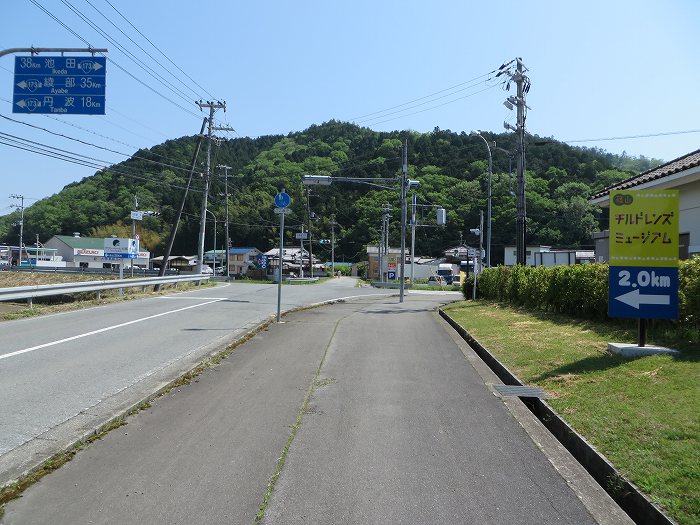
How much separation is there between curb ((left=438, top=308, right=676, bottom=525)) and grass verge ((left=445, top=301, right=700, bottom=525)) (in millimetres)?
66

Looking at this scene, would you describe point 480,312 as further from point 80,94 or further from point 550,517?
point 550,517

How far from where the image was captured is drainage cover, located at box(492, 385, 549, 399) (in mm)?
7195

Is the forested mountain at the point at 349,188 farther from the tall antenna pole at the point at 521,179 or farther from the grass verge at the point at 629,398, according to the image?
the grass verge at the point at 629,398

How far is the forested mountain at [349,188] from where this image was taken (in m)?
49.6

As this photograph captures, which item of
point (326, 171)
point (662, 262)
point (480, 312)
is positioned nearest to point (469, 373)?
point (662, 262)

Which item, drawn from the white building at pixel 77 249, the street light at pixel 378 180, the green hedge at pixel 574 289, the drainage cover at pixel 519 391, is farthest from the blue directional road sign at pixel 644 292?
the white building at pixel 77 249

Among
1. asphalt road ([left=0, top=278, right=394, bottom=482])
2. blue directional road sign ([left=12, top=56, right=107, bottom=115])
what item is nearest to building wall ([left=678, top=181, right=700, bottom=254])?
asphalt road ([left=0, top=278, right=394, bottom=482])

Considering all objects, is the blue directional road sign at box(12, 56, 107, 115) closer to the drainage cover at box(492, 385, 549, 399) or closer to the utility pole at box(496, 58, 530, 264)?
the drainage cover at box(492, 385, 549, 399)

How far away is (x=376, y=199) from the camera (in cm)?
9181

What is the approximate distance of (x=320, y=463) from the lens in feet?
16.1

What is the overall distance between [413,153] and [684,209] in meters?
63.1

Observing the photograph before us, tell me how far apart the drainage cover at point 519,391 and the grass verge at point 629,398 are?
13 cm

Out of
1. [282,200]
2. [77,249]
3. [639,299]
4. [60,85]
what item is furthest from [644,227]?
[77,249]

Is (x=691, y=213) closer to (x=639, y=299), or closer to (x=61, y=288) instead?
(x=639, y=299)
